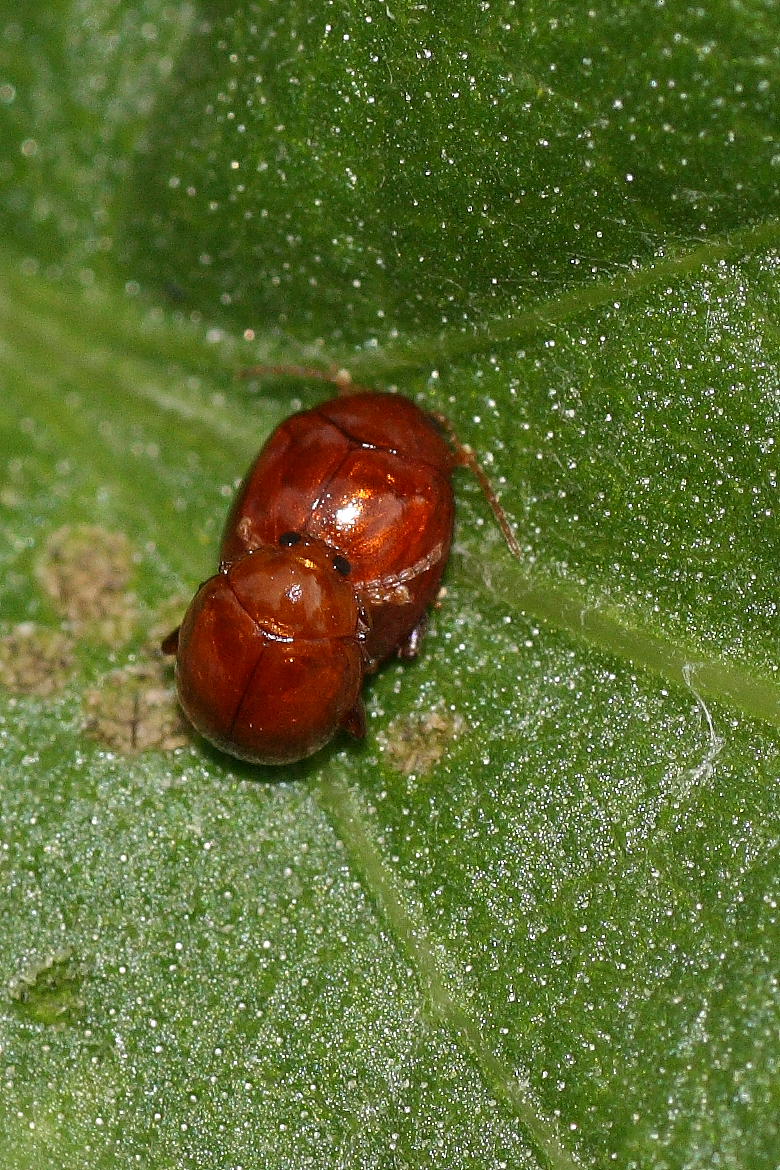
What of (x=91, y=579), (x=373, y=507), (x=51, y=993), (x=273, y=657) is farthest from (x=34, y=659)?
(x=373, y=507)

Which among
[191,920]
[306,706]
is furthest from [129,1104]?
[306,706]

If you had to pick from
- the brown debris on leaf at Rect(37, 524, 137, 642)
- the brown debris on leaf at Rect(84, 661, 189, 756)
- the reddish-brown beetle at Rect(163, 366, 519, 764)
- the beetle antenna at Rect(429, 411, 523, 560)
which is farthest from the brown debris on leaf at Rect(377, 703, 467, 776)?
the brown debris on leaf at Rect(37, 524, 137, 642)

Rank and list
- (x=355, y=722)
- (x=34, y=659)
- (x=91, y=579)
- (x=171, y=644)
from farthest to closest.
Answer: (x=91, y=579) < (x=34, y=659) < (x=171, y=644) < (x=355, y=722)

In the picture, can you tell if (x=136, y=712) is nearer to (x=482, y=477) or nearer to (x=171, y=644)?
(x=171, y=644)

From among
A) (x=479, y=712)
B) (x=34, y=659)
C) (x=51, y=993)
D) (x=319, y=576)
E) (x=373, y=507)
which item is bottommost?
(x=51, y=993)

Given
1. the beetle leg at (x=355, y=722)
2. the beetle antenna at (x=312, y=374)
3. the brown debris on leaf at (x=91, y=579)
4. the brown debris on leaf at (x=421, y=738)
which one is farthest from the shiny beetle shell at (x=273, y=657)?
the beetle antenna at (x=312, y=374)

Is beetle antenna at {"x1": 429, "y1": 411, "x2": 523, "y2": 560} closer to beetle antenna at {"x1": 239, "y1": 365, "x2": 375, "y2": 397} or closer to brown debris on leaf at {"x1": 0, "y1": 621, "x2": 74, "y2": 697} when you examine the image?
beetle antenna at {"x1": 239, "y1": 365, "x2": 375, "y2": 397}

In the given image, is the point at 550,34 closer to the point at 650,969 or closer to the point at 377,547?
the point at 377,547

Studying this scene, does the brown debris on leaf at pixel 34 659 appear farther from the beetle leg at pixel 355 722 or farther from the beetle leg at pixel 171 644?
the beetle leg at pixel 355 722
